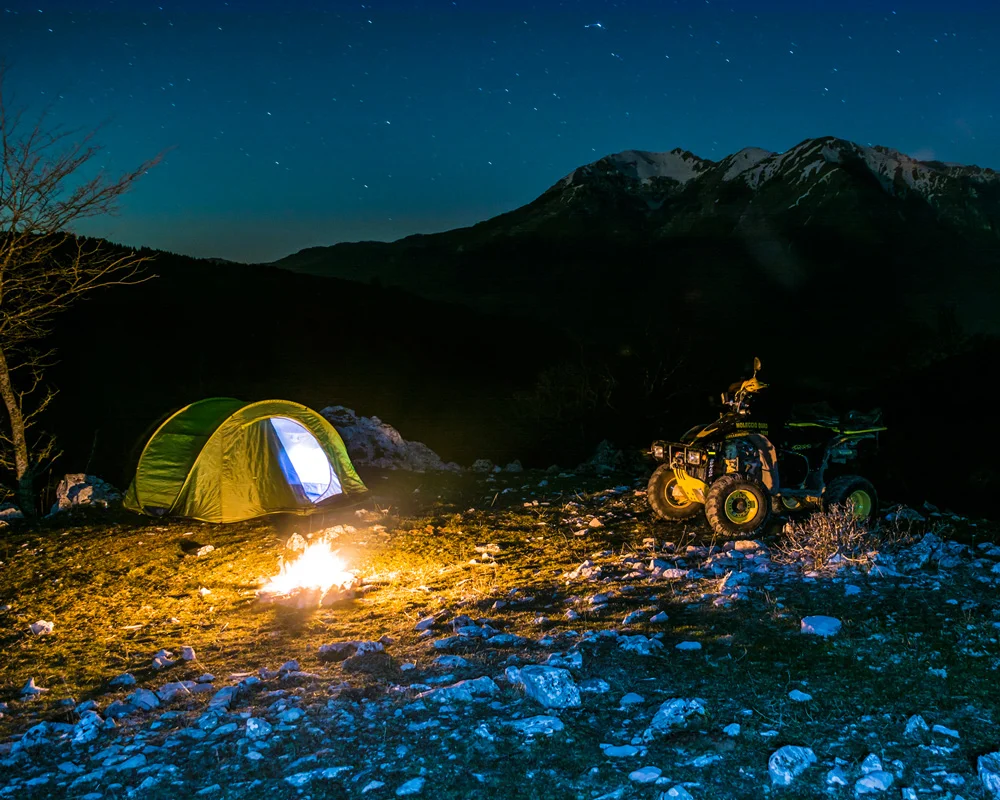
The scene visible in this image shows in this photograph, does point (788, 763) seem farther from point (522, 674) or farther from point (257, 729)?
point (257, 729)

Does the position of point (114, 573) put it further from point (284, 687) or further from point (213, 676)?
point (284, 687)

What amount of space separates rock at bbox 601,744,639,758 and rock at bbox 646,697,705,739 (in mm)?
180

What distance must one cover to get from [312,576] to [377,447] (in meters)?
8.48

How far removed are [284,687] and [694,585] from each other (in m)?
3.60

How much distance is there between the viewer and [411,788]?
3463mm

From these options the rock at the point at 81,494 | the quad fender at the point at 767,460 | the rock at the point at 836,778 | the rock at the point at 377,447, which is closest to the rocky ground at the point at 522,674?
the rock at the point at 836,778

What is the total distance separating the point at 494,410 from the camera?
36406mm

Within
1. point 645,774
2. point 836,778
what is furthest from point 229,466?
point 836,778

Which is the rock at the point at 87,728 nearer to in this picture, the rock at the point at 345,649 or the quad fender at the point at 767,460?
the rock at the point at 345,649

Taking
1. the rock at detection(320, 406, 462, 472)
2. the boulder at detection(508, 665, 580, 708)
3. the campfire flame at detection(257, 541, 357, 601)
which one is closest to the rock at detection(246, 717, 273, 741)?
the boulder at detection(508, 665, 580, 708)

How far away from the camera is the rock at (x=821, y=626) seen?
5.16m

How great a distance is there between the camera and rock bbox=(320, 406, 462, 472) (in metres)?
15.7

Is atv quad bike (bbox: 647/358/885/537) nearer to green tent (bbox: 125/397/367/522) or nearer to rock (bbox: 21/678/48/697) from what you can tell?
green tent (bbox: 125/397/367/522)

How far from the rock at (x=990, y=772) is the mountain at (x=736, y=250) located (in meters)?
65.8
